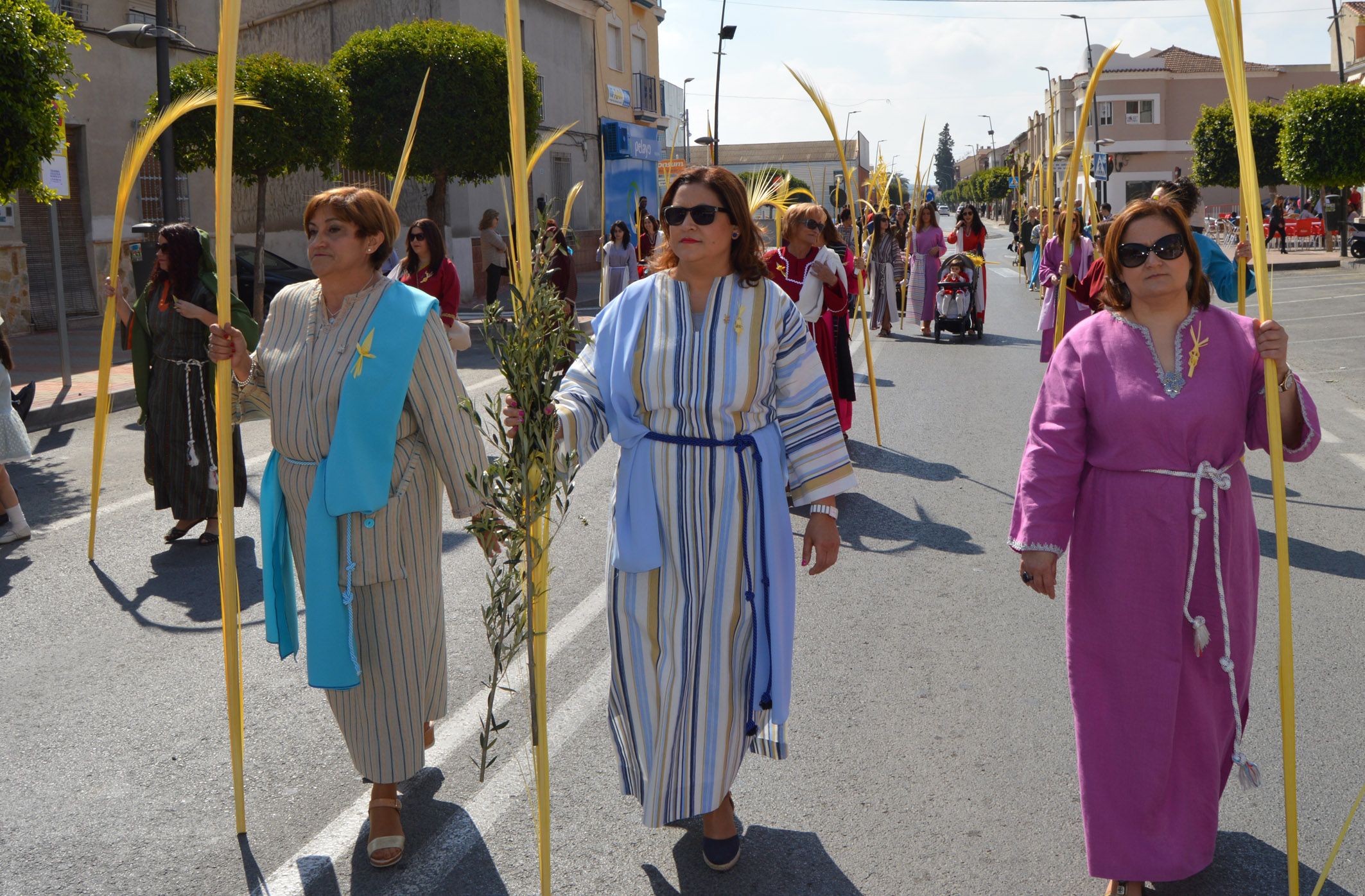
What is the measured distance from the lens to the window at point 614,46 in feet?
127

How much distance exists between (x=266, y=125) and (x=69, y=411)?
6806 millimetres

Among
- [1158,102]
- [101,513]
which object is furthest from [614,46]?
[1158,102]

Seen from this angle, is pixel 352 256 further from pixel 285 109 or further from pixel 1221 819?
pixel 285 109

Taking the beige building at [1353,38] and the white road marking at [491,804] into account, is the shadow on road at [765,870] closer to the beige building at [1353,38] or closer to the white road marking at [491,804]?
the white road marking at [491,804]

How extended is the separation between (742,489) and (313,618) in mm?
1209

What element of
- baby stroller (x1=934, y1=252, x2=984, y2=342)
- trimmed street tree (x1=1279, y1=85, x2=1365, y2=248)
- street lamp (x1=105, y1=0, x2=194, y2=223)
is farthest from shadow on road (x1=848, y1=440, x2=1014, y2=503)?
trimmed street tree (x1=1279, y1=85, x2=1365, y2=248)

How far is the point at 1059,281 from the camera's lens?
8.29 meters

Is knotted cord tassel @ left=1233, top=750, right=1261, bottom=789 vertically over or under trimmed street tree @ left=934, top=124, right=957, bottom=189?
under

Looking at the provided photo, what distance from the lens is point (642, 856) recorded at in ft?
11.3

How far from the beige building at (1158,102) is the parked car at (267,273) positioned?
56811mm

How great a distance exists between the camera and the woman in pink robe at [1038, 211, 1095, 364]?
9.02m

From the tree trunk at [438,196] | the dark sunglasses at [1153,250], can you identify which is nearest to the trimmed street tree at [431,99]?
the tree trunk at [438,196]

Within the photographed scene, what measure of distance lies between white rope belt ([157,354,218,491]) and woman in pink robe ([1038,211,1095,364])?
205 inches

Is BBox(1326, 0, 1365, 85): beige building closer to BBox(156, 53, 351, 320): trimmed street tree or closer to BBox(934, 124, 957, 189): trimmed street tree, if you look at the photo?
BBox(156, 53, 351, 320): trimmed street tree
